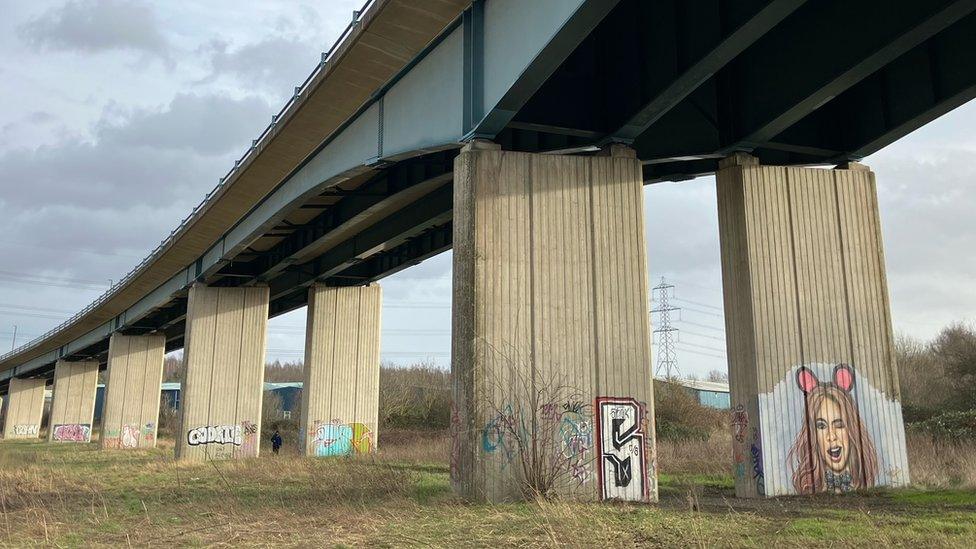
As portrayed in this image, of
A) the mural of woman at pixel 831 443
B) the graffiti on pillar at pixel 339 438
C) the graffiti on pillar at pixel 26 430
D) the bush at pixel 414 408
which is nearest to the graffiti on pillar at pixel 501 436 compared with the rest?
the mural of woman at pixel 831 443

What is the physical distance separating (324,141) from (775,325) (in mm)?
12011

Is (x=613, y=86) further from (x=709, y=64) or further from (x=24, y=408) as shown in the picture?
(x=24, y=408)

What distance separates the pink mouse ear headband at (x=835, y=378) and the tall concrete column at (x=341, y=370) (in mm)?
21007

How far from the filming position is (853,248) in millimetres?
16344

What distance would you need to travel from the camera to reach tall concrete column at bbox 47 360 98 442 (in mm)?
67731

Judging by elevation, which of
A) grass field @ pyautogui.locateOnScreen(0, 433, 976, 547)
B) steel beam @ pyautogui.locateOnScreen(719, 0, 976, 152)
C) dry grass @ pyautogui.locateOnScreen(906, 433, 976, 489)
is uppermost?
steel beam @ pyautogui.locateOnScreen(719, 0, 976, 152)

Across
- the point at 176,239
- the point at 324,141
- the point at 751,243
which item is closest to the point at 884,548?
the point at 751,243

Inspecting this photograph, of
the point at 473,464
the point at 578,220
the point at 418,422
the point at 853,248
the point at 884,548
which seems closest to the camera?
the point at 884,548

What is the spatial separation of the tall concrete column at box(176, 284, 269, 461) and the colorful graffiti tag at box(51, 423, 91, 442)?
4406 cm

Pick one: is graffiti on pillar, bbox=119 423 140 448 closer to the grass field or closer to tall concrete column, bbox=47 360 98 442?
tall concrete column, bbox=47 360 98 442

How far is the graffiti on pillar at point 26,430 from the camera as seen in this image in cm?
8350

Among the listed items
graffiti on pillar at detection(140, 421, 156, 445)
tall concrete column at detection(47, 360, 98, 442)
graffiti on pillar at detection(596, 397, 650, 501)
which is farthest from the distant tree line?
tall concrete column at detection(47, 360, 98, 442)

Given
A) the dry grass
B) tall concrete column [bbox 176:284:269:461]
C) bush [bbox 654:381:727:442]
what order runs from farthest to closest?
bush [bbox 654:381:727:442], tall concrete column [bbox 176:284:269:461], the dry grass

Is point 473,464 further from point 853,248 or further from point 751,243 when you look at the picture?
point 853,248
